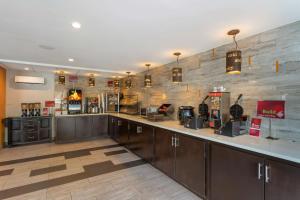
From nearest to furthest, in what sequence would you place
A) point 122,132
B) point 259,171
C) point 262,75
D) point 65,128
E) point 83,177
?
point 259,171 < point 262,75 < point 83,177 < point 122,132 < point 65,128

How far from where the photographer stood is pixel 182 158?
2.63m

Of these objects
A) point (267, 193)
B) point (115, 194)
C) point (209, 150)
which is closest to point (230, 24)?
point (209, 150)

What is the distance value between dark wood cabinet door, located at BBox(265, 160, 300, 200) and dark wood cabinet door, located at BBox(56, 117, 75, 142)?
5672 millimetres

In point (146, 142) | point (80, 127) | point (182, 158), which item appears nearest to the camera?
point (182, 158)

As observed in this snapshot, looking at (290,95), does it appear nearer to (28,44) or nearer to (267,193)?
(267,193)

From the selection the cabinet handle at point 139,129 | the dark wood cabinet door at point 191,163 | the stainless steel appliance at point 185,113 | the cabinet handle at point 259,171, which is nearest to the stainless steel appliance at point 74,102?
the cabinet handle at point 139,129

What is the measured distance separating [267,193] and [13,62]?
6114mm

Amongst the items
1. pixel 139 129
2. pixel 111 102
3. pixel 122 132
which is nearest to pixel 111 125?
pixel 122 132

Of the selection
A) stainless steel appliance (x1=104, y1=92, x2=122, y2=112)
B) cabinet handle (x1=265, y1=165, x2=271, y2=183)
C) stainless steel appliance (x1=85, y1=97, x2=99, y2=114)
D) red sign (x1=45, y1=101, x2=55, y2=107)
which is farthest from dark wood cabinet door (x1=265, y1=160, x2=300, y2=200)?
red sign (x1=45, y1=101, x2=55, y2=107)

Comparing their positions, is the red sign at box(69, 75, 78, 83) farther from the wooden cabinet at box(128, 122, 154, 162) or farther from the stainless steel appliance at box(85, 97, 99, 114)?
the wooden cabinet at box(128, 122, 154, 162)

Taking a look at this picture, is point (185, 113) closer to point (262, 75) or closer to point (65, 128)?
point (262, 75)

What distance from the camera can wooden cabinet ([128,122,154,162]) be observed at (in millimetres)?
3498

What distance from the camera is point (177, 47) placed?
318 centimetres

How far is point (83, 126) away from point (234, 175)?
17.3ft
